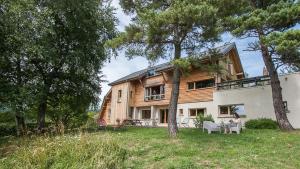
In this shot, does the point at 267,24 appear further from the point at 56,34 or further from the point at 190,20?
the point at 56,34

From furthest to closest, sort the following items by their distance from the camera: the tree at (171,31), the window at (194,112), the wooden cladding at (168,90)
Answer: the window at (194,112) < the wooden cladding at (168,90) < the tree at (171,31)

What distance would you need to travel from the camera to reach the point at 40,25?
17047 millimetres

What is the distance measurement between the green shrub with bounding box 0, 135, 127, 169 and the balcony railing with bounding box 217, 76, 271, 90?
16.1m

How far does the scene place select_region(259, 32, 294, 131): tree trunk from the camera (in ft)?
56.3

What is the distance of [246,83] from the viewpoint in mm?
22781

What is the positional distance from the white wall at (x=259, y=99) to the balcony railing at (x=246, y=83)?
327 millimetres

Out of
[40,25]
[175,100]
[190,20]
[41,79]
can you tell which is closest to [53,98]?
[41,79]

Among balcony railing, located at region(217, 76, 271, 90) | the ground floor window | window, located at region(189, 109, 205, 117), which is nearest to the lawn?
balcony railing, located at region(217, 76, 271, 90)

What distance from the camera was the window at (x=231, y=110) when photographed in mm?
22672

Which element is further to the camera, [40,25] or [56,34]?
[56,34]

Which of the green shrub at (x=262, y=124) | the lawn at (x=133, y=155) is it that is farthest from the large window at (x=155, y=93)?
the lawn at (x=133, y=155)

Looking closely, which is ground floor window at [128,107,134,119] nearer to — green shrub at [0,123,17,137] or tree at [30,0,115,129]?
tree at [30,0,115,129]

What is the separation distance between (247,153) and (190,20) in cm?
614

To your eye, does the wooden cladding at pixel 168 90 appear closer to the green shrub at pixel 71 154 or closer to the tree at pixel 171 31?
the tree at pixel 171 31
